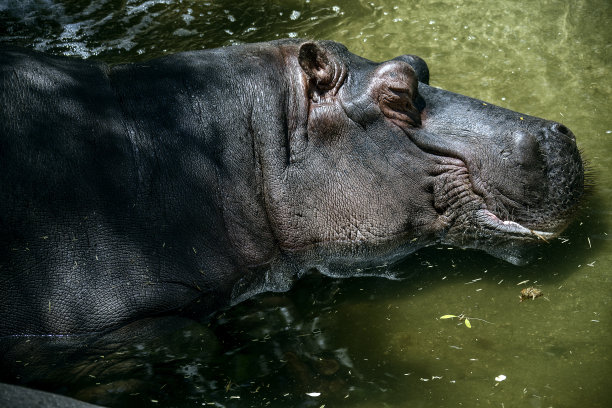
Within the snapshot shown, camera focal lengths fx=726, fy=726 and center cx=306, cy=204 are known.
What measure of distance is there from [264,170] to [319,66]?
791 millimetres

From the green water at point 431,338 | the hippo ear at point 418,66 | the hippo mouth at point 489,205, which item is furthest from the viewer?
the hippo ear at point 418,66

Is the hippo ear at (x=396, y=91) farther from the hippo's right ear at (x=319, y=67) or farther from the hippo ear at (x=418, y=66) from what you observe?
the hippo ear at (x=418, y=66)

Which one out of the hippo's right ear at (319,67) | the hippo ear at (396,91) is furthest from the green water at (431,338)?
the hippo's right ear at (319,67)

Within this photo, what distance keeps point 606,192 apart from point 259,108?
2697 mm

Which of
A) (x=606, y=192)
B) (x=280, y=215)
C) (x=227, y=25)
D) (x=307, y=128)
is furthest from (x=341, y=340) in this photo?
(x=227, y=25)

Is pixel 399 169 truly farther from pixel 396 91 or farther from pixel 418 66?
pixel 418 66

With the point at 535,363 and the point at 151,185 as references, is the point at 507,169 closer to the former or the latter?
the point at 535,363

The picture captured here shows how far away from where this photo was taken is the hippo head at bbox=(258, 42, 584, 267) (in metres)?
4.63

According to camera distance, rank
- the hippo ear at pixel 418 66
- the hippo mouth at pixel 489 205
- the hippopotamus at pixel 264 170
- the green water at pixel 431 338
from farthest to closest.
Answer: the hippo ear at pixel 418 66 < the hippo mouth at pixel 489 205 < the hippopotamus at pixel 264 170 < the green water at pixel 431 338

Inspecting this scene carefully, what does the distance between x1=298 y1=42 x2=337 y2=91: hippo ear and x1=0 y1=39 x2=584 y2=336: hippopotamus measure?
0.01 metres

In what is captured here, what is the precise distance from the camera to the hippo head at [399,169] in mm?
4629

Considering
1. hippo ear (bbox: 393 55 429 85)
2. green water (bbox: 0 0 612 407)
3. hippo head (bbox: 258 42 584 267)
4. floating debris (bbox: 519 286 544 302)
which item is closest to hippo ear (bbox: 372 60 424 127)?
hippo head (bbox: 258 42 584 267)

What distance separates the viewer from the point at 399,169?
4.67 metres

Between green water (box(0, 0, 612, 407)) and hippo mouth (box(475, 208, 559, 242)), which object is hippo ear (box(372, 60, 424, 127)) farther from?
green water (box(0, 0, 612, 407))
